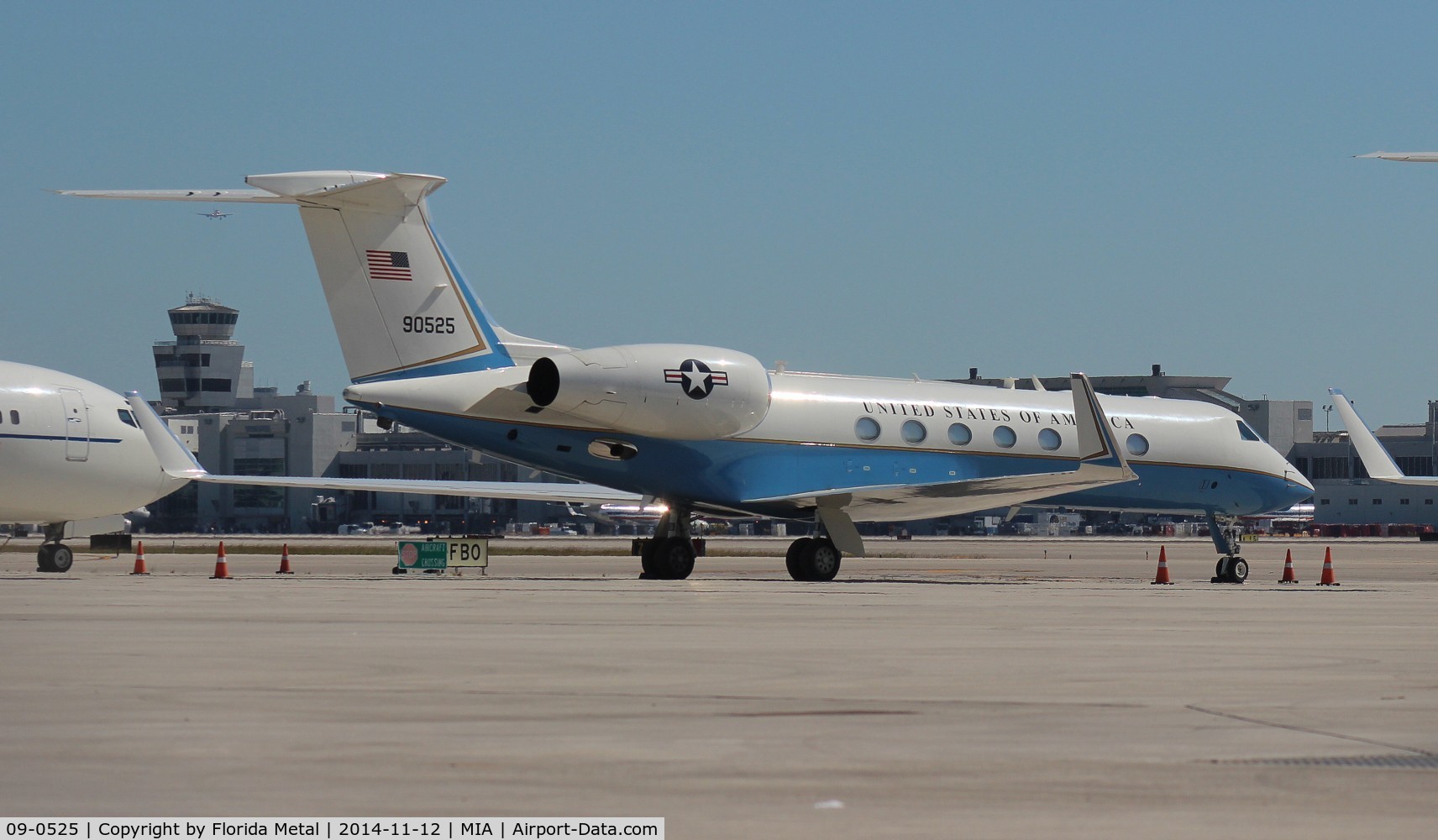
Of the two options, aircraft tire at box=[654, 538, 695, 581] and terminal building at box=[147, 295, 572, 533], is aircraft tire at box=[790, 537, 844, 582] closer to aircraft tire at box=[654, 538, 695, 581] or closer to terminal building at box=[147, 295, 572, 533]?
aircraft tire at box=[654, 538, 695, 581]

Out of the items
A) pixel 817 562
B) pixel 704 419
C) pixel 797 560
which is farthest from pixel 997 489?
pixel 704 419

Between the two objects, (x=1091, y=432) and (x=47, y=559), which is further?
(x=47, y=559)

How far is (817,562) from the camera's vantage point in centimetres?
2772

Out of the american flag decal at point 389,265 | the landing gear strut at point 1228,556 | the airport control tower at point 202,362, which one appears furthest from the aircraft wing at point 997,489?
the airport control tower at point 202,362

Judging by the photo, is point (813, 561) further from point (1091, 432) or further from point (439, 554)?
point (439, 554)

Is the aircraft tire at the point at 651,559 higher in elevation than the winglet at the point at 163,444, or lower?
lower

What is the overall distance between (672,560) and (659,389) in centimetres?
339

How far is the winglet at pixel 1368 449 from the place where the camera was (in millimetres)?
30125

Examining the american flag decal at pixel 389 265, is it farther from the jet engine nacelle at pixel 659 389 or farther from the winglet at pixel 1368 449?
the winglet at pixel 1368 449

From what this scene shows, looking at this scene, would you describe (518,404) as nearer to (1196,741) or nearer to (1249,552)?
(1196,741)

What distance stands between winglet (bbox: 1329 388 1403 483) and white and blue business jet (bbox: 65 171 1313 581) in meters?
2.10

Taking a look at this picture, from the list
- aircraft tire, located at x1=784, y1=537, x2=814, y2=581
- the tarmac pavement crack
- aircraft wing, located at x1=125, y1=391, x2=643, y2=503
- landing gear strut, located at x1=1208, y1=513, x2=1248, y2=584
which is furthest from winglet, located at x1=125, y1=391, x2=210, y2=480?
the tarmac pavement crack

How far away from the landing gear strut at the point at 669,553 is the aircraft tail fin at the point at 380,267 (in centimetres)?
444

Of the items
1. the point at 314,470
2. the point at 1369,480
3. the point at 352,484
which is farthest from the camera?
the point at 314,470
